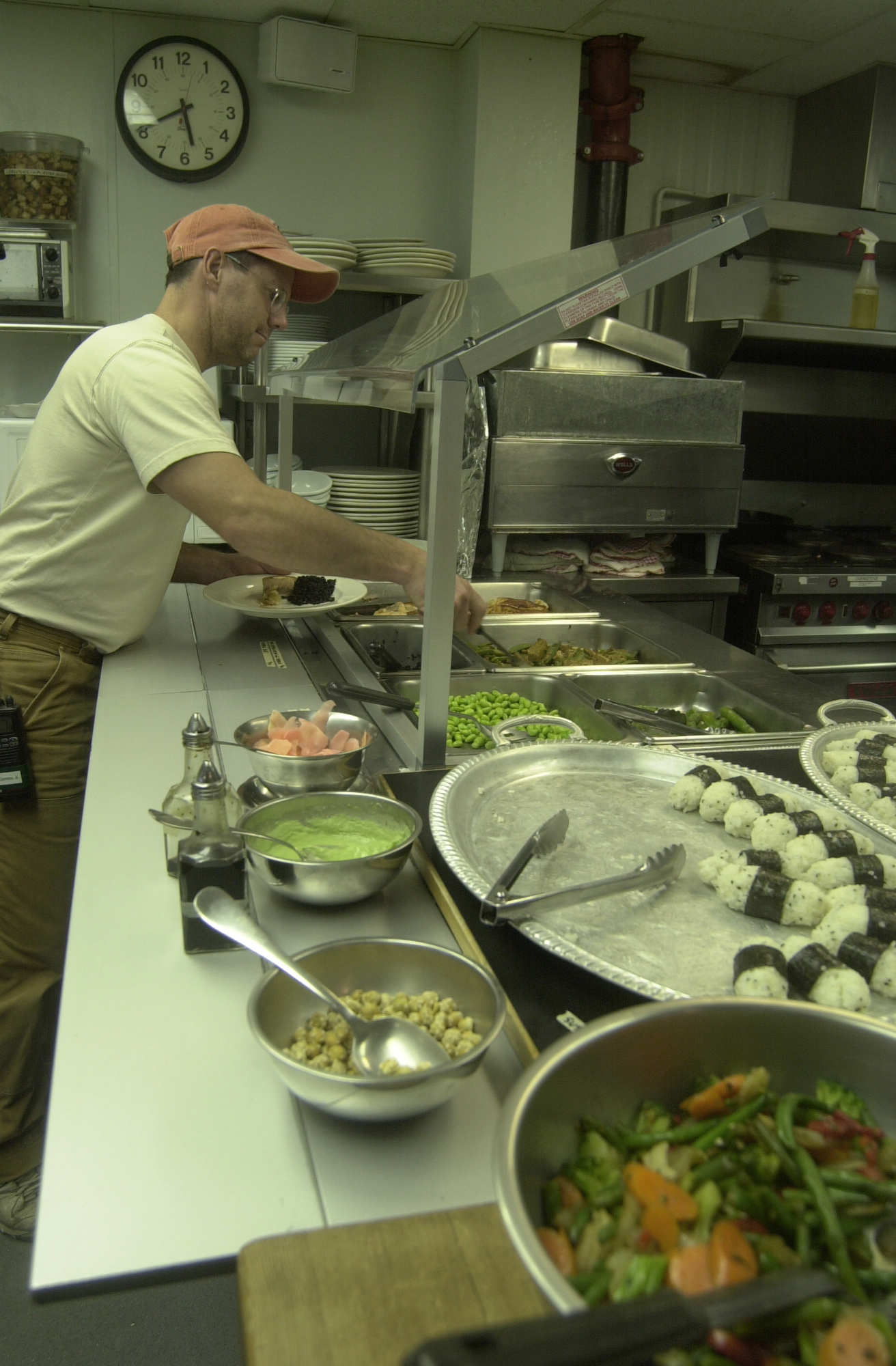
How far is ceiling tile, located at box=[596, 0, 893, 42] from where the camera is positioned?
320 cm

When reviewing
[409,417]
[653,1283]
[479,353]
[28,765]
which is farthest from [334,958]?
[409,417]

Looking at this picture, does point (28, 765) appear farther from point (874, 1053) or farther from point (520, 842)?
point (874, 1053)

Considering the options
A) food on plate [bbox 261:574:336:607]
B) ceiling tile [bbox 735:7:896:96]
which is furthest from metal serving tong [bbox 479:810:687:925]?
ceiling tile [bbox 735:7:896:96]

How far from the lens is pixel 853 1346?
0.50m

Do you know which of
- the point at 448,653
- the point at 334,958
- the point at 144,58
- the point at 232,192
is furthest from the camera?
the point at 232,192

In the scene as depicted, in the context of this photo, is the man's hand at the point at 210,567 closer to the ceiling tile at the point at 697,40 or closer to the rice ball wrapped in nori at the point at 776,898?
the rice ball wrapped in nori at the point at 776,898

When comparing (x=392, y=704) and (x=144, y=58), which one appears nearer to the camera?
(x=392, y=704)

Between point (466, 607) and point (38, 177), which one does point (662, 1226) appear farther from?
point (38, 177)

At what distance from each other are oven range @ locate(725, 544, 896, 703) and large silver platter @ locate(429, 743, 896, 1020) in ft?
6.43

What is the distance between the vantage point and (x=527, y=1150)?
2.09 ft

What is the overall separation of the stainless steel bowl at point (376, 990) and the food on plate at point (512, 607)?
1.68 meters

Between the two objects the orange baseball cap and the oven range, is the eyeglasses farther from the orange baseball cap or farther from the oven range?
the oven range

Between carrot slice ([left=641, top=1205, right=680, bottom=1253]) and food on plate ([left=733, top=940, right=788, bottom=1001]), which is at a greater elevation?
food on plate ([left=733, top=940, right=788, bottom=1001])

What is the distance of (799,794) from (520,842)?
14.8 inches
